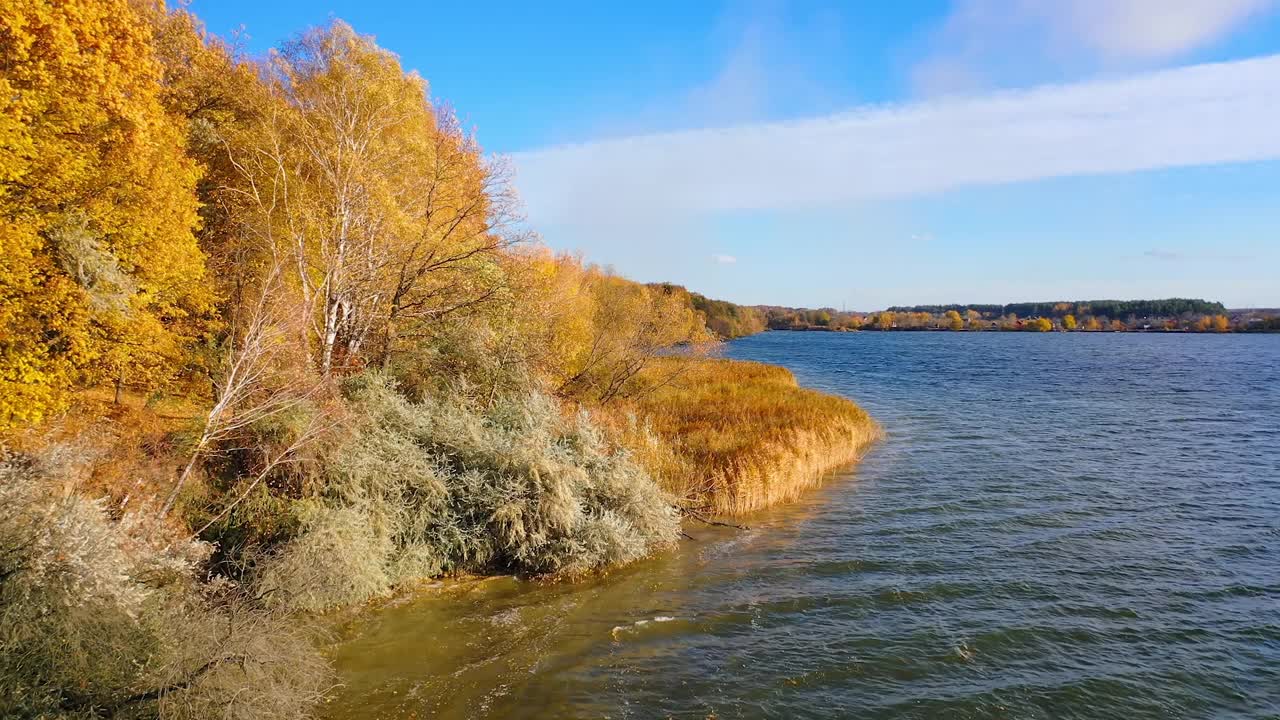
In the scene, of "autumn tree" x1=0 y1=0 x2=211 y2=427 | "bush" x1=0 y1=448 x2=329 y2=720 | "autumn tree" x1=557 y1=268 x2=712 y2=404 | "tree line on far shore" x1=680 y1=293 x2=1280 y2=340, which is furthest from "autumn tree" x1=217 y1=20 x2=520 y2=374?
"tree line on far shore" x1=680 y1=293 x2=1280 y2=340

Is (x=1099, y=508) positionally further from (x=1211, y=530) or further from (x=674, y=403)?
(x=674, y=403)

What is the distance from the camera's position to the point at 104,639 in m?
6.09

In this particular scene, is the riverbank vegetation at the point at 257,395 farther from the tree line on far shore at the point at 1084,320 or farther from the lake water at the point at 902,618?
the tree line on far shore at the point at 1084,320

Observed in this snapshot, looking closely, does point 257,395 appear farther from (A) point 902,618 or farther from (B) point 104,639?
(A) point 902,618

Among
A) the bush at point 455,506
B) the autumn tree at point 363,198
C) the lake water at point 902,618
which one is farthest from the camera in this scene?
the autumn tree at point 363,198

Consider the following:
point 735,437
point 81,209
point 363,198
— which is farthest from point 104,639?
point 735,437

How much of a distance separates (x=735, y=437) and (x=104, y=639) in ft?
50.7

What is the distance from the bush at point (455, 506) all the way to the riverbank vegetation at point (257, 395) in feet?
0.18

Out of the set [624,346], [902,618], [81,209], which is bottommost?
[902,618]

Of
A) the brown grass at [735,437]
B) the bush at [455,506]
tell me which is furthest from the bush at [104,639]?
the brown grass at [735,437]

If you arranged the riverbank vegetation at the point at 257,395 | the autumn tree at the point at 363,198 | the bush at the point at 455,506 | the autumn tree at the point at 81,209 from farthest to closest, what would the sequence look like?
Result: 1. the autumn tree at the point at 363,198
2. the autumn tree at the point at 81,209
3. the bush at the point at 455,506
4. the riverbank vegetation at the point at 257,395

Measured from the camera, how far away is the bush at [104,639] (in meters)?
5.71

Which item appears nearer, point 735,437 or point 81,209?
point 81,209

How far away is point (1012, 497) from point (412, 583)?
14423 mm
